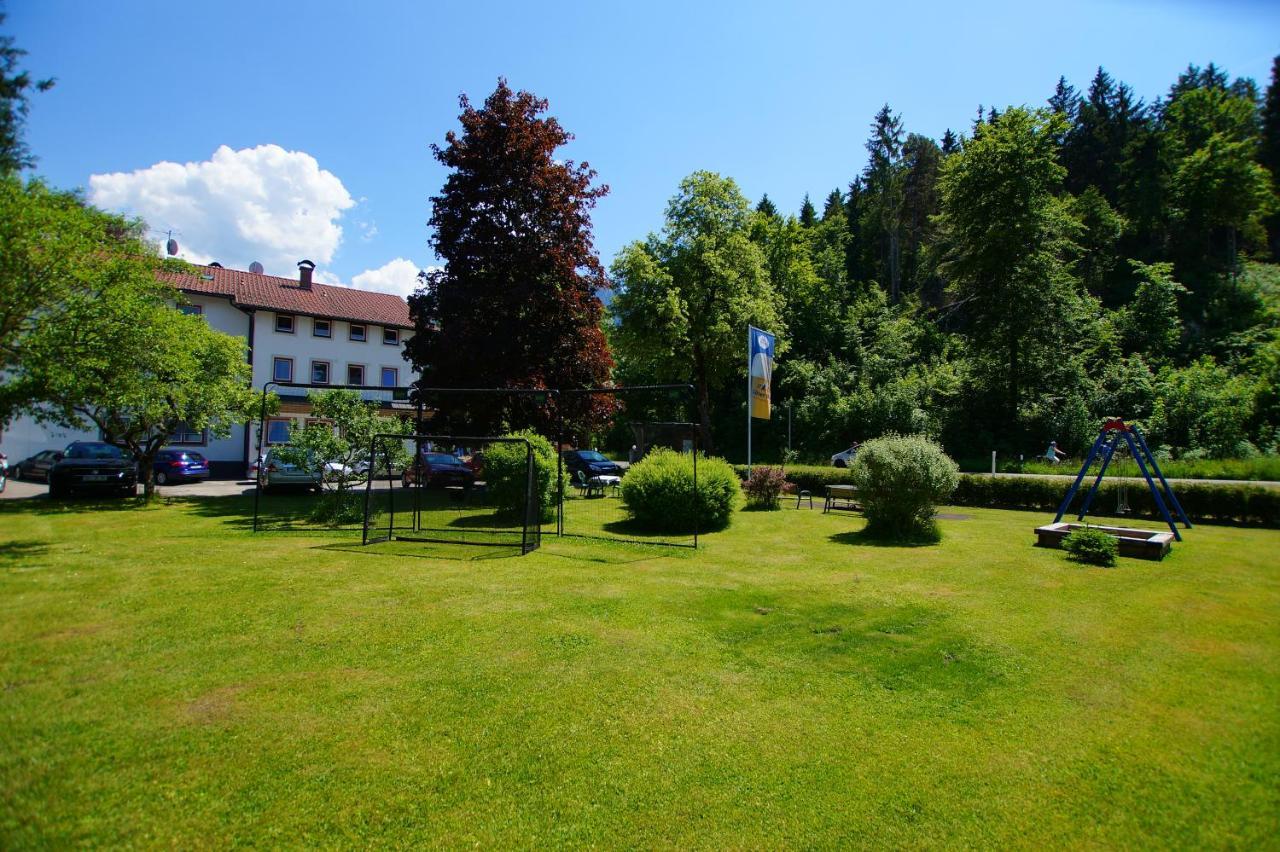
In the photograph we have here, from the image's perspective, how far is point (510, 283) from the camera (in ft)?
69.2

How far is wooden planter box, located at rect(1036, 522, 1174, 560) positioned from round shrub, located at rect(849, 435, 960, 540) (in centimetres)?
182

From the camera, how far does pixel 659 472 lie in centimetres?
1406

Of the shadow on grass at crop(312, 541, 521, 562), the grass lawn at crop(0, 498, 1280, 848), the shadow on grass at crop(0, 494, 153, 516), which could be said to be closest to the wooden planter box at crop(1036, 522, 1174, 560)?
the grass lawn at crop(0, 498, 1280, 848)

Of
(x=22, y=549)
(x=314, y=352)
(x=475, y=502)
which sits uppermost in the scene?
(x=314, y=352)

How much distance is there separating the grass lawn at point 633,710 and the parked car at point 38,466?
73.1ft

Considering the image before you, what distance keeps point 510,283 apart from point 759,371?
911cm

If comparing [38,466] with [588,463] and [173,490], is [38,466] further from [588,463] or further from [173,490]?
[588,463]

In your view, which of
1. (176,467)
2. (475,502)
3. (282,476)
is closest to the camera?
(475,502)

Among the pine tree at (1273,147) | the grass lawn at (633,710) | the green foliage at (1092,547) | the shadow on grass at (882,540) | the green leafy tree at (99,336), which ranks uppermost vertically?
the pine tree at (1273,147)

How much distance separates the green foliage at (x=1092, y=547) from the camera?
31.9 feet

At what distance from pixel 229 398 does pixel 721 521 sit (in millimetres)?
15679

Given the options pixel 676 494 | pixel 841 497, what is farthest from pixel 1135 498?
pixel 676 494

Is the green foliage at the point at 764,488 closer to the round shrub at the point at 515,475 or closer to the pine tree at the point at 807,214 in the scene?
the round shrub at the point at 515,475

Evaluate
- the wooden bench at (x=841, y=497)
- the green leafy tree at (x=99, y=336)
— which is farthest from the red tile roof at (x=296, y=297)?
the wooden bench at (x=841, y=497)
